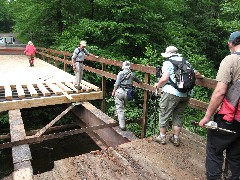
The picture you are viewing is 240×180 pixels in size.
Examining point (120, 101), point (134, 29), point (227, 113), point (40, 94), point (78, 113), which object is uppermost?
point (134, 29)

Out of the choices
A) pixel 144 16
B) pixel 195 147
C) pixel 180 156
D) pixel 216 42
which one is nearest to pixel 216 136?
pixel 180 156

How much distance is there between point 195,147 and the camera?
14.5ft

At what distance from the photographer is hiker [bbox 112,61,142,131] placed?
5.30m

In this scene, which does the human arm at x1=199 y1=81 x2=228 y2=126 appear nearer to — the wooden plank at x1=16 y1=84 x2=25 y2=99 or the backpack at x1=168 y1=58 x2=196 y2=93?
the backpack at x1=168 y1=58 x2=196 y2=93

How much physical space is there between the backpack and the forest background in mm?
3851

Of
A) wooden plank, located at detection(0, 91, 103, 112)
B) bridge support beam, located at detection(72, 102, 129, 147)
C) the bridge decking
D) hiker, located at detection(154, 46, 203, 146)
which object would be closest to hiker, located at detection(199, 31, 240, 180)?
hiker, located at detection(154, 46, 203, 146)

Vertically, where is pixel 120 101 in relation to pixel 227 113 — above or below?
below

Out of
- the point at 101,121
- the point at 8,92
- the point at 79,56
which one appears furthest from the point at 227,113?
the point at 8,92

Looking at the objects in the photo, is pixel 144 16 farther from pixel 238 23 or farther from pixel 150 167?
pixel 150 167

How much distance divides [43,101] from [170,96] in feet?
14.7

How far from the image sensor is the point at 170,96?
13.4ft

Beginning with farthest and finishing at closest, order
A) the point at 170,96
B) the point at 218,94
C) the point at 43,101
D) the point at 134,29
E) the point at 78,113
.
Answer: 1. the point at 134,29
2. the point at 78,113
3. the point at 43,101
4. the point at 170,96
5. the point at 218,94

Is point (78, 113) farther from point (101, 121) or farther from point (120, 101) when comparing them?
point (120, 101)

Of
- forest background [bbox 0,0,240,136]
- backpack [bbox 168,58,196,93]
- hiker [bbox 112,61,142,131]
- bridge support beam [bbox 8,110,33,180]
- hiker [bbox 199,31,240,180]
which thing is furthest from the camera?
forest background [bbox 0,0,240,136]
